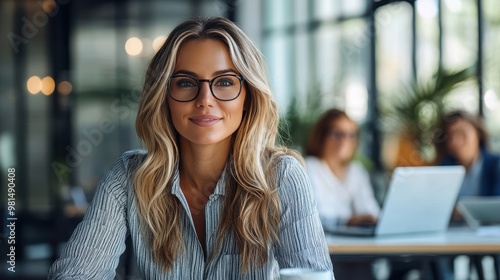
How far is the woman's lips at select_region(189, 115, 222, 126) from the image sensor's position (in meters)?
1.92

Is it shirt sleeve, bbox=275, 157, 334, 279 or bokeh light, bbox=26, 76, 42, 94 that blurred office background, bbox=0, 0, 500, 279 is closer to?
bokeh light, bbox=26, 76, 42, 94

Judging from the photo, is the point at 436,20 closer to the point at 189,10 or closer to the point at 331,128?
the point at 189,10

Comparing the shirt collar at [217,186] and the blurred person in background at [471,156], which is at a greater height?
the shirt collar at [217,186]

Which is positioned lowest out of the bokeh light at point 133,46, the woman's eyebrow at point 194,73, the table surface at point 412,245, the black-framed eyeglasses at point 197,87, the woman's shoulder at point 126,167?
the table surface at point 412,245

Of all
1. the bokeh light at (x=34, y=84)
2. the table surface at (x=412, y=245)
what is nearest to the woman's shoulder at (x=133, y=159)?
the table surface at (x=412, y=245)

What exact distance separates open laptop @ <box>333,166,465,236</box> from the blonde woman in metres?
1.29

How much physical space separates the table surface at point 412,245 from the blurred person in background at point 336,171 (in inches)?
39.0

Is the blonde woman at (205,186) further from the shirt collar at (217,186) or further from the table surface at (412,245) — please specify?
the table surface at (412,245)

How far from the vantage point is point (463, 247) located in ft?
11.0

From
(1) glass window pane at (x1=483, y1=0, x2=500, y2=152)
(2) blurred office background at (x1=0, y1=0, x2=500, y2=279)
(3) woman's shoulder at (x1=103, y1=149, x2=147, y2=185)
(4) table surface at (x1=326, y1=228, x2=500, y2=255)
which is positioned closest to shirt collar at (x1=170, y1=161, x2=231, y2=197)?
(3) woman's shoulder at (x1=103, y1=149, x2=147, y2=185)

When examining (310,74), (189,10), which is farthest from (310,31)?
(189,10)

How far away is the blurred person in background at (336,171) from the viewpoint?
466cm

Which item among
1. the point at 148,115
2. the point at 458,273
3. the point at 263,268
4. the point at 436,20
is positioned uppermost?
the point at 436,20

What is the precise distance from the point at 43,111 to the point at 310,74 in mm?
2712
